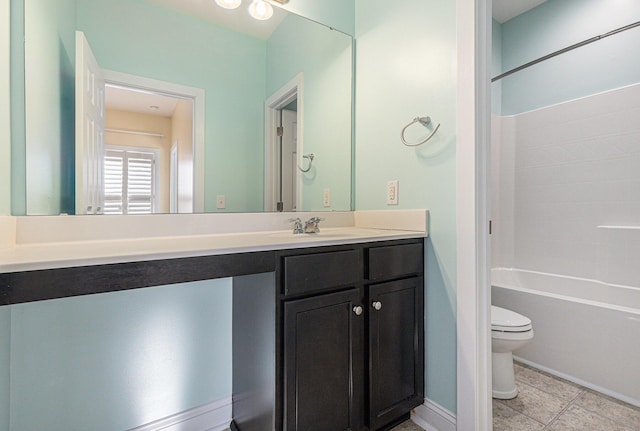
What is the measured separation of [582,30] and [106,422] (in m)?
3.68

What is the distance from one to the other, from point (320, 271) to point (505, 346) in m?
1.23

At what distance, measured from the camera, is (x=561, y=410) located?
1.53 meters

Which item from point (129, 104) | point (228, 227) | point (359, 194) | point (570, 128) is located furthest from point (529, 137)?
point (129, 104)

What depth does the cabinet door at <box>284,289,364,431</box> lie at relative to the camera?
102 centimetres

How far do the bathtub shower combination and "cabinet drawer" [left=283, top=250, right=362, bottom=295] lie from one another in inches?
61.6

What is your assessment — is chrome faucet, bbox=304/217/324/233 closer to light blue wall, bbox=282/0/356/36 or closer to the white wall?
light blue wall, bbox=282/0/356/36

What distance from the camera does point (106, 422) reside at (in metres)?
1.18

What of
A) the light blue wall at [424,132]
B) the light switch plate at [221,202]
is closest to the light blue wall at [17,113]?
the light switch plate at [221,202]

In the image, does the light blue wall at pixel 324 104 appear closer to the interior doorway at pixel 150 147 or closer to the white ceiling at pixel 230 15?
the white ceiling at pixel 230 15

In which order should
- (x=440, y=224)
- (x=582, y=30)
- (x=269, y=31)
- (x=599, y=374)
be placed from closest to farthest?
1. (x=440, y=224)
2. (x=269, y=31)
3. (x=599, y=374)
4. (x=582, y=30)

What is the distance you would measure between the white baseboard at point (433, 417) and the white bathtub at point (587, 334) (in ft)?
3.45

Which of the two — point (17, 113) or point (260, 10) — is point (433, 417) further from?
point (260, 10)

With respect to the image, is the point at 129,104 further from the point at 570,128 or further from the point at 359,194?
the point at 570,128

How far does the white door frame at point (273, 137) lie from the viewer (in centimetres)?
159
